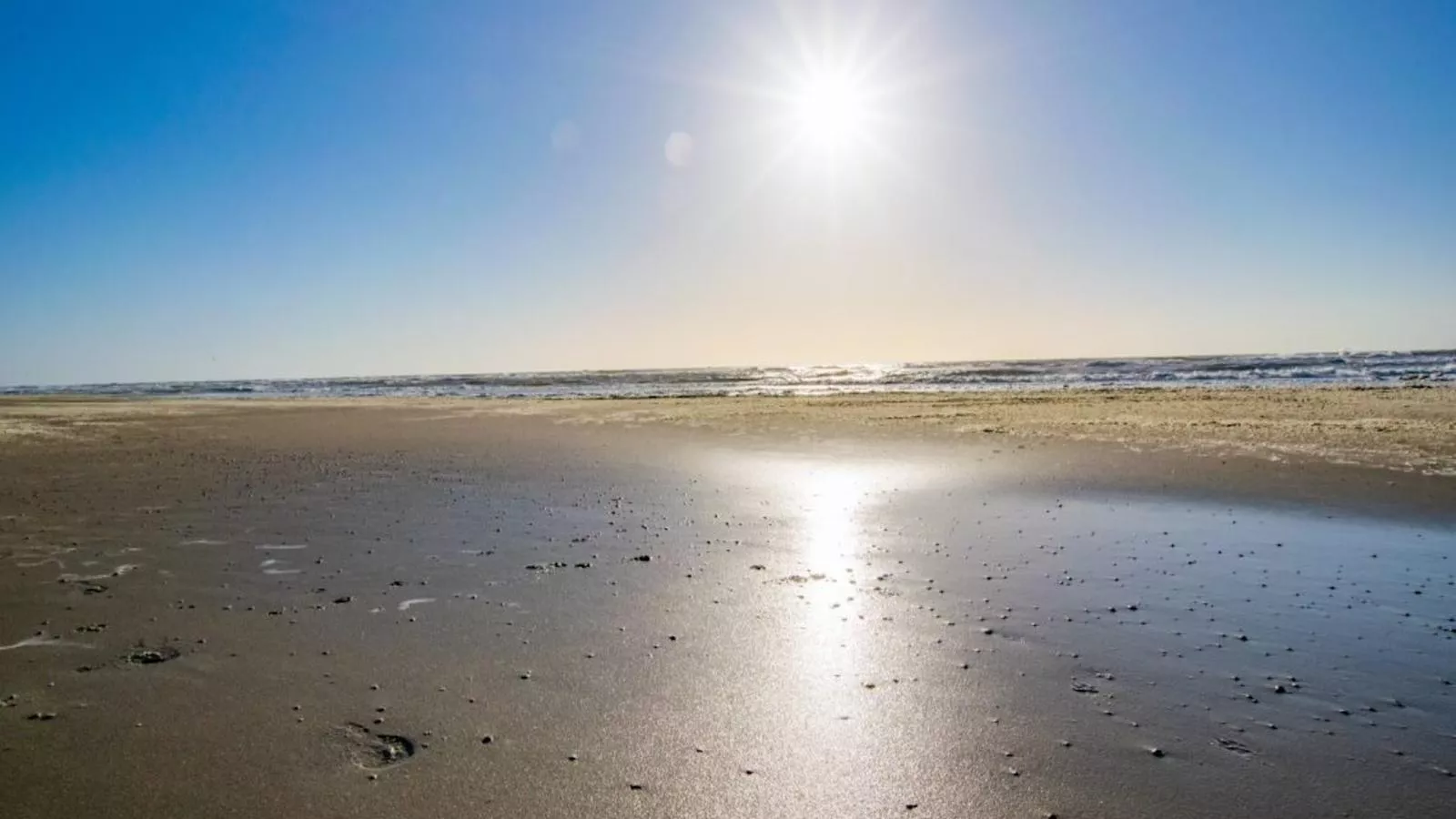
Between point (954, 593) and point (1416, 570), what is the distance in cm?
639

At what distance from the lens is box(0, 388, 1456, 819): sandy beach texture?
4.97m

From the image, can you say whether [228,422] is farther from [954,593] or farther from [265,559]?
[954,593]

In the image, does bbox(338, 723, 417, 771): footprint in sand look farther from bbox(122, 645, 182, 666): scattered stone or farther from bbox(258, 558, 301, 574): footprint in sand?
bbox(258, 558, 301, 574): footprint in sand

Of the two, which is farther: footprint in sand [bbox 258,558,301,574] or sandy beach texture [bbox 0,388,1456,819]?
footprint in sand [bbox 258,558,301,574]

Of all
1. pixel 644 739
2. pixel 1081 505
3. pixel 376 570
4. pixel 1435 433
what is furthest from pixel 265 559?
pixel 1435 433

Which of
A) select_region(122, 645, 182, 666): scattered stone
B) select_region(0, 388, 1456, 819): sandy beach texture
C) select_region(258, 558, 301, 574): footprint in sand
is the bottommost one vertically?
select_region(0, 388, 1456, 819): sandy beach texture

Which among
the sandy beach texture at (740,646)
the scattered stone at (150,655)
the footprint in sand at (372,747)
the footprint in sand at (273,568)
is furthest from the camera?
the footprint in sand at (273,568)

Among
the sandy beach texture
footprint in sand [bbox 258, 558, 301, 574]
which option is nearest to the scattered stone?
the sandy beach texture

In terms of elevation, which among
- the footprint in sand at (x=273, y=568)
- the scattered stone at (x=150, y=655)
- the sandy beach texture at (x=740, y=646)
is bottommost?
the sandy beach texture at (x=740, y=646)

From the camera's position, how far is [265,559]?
10867 millimetres

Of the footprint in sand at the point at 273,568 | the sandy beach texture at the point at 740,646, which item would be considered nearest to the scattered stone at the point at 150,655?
the sandy beach texture at the point at 740,646

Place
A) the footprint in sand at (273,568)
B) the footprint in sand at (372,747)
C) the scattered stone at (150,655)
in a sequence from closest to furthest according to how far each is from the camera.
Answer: the footprint in sand at (372,747) → the scattered stone at (150,655) → the footprint in sand at (273,568)

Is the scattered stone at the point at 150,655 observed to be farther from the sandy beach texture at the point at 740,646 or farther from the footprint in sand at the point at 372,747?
the footprint in sand at the point at 372,747

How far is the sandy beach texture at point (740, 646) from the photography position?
497cm
